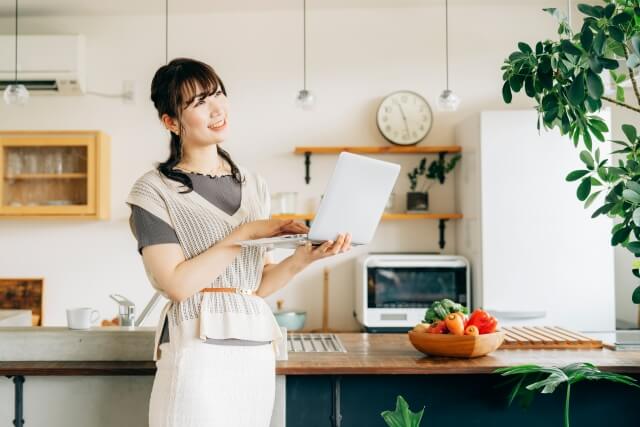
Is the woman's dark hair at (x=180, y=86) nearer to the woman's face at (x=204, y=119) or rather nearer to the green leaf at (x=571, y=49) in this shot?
the woman's face at (x=204, y=119)

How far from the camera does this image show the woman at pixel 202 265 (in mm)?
1495

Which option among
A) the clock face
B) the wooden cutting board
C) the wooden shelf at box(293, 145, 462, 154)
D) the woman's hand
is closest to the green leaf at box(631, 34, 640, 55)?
the woman's hand

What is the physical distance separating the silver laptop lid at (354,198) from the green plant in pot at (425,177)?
2.53 meters

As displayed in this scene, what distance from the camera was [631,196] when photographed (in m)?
1.51

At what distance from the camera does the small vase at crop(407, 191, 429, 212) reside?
4.08 m

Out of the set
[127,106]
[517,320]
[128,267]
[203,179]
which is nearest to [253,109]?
[127,106]

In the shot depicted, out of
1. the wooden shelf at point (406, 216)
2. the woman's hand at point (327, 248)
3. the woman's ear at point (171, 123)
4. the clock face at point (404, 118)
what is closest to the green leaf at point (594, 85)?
the woman's hand at point (327, 248)

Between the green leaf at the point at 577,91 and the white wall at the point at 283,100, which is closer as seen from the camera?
the green leaf at the point at 577,91

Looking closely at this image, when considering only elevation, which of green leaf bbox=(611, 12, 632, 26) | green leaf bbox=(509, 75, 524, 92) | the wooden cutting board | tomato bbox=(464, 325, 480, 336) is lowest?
the wooden cutting board

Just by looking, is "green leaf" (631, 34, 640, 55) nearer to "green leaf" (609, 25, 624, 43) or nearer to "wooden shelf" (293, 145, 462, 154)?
"green leaf" (609, 25, 624, 43)

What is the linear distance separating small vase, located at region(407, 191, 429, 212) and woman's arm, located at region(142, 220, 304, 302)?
105 inches

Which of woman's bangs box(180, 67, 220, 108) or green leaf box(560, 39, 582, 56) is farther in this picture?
woman's bangs box(180, 67, 220, 108)

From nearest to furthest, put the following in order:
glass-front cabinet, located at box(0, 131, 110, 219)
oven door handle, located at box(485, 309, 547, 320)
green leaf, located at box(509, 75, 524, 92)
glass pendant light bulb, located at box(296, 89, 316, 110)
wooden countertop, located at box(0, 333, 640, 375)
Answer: green leaf, located at box(509, 75, 524, 92) → wooden countertop, located at box(0, 333, 640, 375) → glass pendant light bulb, located at box(296, 89, 316, 110) → oven door handle, located at box(485, 309, 547, 320) → glass-front cabinet, located at box(0, 131, 110, 219)

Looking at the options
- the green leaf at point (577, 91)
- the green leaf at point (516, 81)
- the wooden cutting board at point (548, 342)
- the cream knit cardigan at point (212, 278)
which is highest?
the green leaf at point (516, 81)
